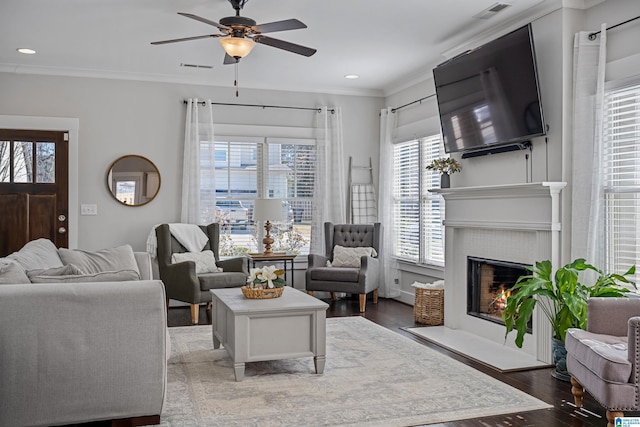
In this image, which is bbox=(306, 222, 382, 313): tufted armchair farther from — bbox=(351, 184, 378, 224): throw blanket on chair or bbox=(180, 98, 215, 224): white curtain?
bbox=(180, 98, 215, 224): white curtain

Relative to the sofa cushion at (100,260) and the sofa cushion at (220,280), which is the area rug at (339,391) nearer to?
the sofa cushion at (100,260)

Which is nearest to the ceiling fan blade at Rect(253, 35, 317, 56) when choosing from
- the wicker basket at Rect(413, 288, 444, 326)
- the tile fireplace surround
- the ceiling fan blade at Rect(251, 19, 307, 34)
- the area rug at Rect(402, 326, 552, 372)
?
the ceiling fan blade at Rect(251, 19, 307, 34)

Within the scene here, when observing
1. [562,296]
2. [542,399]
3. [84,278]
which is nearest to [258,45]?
[84,278]

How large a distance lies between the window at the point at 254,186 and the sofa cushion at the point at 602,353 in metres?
4.42

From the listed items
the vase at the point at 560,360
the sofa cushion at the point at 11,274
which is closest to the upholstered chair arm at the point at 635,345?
the vase at the point at 560,360

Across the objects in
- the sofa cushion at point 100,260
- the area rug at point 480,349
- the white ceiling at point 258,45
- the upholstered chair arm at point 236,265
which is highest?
the white ceiling at point 258,45

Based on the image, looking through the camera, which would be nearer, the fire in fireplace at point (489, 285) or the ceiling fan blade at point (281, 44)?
the ceiling fan blade at point (281, 44)

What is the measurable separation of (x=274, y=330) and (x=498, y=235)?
87.3 inches

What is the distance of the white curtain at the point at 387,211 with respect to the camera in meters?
7.14

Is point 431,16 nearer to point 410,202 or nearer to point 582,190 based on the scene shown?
point 582,190

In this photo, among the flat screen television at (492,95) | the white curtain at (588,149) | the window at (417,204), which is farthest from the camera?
the window at (417,204)

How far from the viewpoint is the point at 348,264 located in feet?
22.1

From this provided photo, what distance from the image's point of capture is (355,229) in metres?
7.04

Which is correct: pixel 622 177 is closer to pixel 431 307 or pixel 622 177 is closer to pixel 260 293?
pixel 431 307
